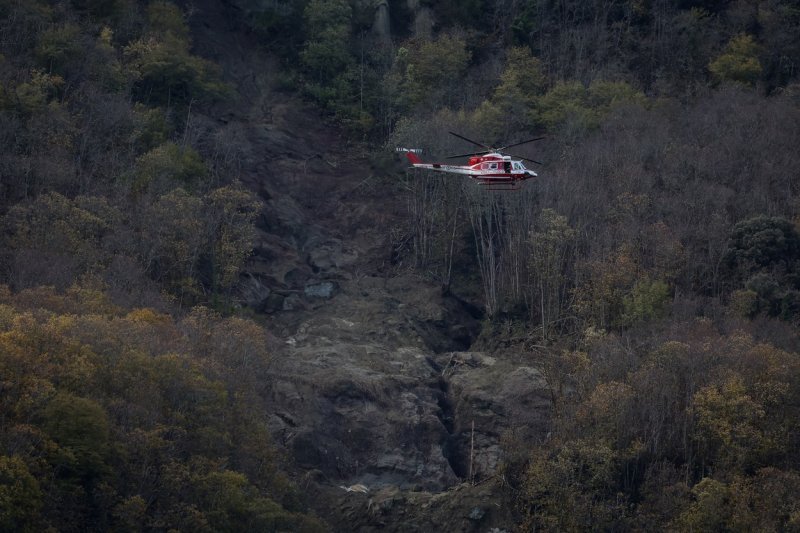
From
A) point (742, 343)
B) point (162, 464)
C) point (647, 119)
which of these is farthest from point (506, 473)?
point (647, 119)

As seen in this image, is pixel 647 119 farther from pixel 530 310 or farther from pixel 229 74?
pixel 229 74

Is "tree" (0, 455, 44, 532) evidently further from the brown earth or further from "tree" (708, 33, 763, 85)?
"tree" (708, 33, 763, 85)

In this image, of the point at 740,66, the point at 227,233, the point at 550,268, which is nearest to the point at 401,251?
the point at 550,268

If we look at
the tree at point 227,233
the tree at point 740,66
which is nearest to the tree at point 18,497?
the tree at point 227,233

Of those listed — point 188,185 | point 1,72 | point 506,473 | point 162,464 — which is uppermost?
point 1,72

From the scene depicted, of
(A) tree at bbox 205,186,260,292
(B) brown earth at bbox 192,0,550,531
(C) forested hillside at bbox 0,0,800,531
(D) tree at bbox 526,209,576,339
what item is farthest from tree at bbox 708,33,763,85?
(A) tree at bbox 205,186,260,292
